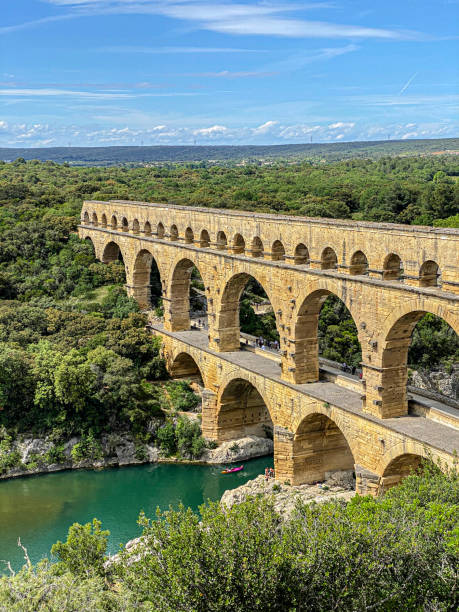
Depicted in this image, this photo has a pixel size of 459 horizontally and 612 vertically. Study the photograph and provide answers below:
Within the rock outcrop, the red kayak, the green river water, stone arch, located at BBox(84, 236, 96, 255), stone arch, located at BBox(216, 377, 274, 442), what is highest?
stone arch, located at BBox(84, 236, 96, 255)

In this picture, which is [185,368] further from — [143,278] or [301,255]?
[301,255]

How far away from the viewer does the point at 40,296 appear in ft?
134

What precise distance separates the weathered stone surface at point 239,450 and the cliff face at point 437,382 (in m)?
8.12

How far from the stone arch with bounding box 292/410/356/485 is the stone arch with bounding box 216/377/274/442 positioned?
15.2ft

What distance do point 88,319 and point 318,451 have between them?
15.4 meters

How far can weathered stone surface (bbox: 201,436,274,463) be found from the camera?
2988 centimetres

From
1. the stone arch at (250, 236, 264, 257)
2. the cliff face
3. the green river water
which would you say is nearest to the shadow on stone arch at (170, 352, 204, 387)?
the green river water

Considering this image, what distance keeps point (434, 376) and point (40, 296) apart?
22.9m

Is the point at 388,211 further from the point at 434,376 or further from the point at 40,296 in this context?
the point at 40,296

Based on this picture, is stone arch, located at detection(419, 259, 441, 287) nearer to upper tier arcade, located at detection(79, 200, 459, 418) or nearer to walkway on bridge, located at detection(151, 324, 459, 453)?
upper tier arcade, located at detection(79, 200, 459, 418)

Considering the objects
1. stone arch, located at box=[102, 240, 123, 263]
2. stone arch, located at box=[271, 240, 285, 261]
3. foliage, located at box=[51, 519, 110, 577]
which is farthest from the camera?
stone arch, located at box=[102, 240, 123, 263]

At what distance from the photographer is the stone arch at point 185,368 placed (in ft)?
112

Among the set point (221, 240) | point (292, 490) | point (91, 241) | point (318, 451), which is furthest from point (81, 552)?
point (91, 241)

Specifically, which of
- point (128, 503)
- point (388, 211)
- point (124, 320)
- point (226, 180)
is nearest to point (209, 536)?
point (128, 503)
